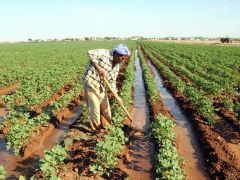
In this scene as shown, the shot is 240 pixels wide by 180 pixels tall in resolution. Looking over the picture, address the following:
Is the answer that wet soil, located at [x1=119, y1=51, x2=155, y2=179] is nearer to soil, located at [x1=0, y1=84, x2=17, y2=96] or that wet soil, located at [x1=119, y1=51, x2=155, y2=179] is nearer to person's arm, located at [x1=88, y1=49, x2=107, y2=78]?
person's arm, located at [x1=88, y1=49, x2=107, y2=78]

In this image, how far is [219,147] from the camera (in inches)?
303

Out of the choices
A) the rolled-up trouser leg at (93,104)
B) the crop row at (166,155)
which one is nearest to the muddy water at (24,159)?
the rolled-up trouser leg at (93,104)

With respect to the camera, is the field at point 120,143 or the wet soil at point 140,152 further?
the wet soil at point 140,152

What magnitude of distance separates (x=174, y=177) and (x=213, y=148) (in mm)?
2555

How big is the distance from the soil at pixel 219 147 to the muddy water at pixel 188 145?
0.46 ft

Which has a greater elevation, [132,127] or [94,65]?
[94,65]

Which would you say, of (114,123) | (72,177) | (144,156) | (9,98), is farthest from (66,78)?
(72,177)

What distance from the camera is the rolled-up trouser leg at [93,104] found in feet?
24.7

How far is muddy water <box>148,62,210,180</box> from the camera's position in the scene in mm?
6702

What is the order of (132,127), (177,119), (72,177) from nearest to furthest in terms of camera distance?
(72,177) → (132,127) → (177,119)

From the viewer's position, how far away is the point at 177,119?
34.5 ft

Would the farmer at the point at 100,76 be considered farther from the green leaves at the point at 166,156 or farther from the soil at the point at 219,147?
the soil at the point at 219,147

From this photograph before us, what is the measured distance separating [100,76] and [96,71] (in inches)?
12.1

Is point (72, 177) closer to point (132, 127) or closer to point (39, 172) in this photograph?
point (39, 172)
